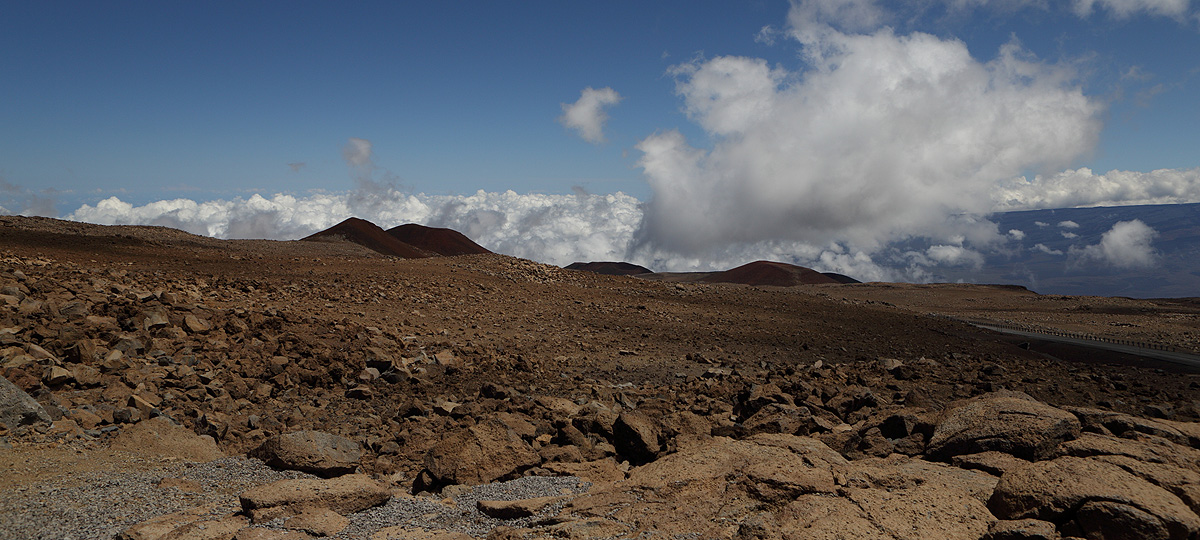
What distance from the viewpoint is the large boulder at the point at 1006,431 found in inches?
219

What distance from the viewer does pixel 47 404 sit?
6754mm

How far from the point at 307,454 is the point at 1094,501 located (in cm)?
654

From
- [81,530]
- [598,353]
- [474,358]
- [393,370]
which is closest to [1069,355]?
[598,353]

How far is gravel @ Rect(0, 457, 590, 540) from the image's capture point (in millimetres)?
4560

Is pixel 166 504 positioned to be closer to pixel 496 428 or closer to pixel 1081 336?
pixel 496 428

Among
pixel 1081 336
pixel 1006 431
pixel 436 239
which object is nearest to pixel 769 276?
pixel 436 239

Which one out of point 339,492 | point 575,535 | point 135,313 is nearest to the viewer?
point 575,535

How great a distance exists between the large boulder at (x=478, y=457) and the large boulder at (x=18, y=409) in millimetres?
4103

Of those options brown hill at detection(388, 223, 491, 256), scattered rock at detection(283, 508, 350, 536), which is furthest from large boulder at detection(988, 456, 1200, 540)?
brown hill at detection(388, 223, 491, 256)

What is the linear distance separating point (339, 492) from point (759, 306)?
22356 mm

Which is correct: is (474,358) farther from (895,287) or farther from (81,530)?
(895,287)

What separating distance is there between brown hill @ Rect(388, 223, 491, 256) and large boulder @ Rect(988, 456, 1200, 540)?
69815 millimetres

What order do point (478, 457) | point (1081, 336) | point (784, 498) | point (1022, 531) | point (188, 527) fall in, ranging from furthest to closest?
point (1081, 336) → point (478, 457) → point (784, 498) → point (188, 527) → point (1022, 531)

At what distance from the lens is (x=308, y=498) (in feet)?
15.9
